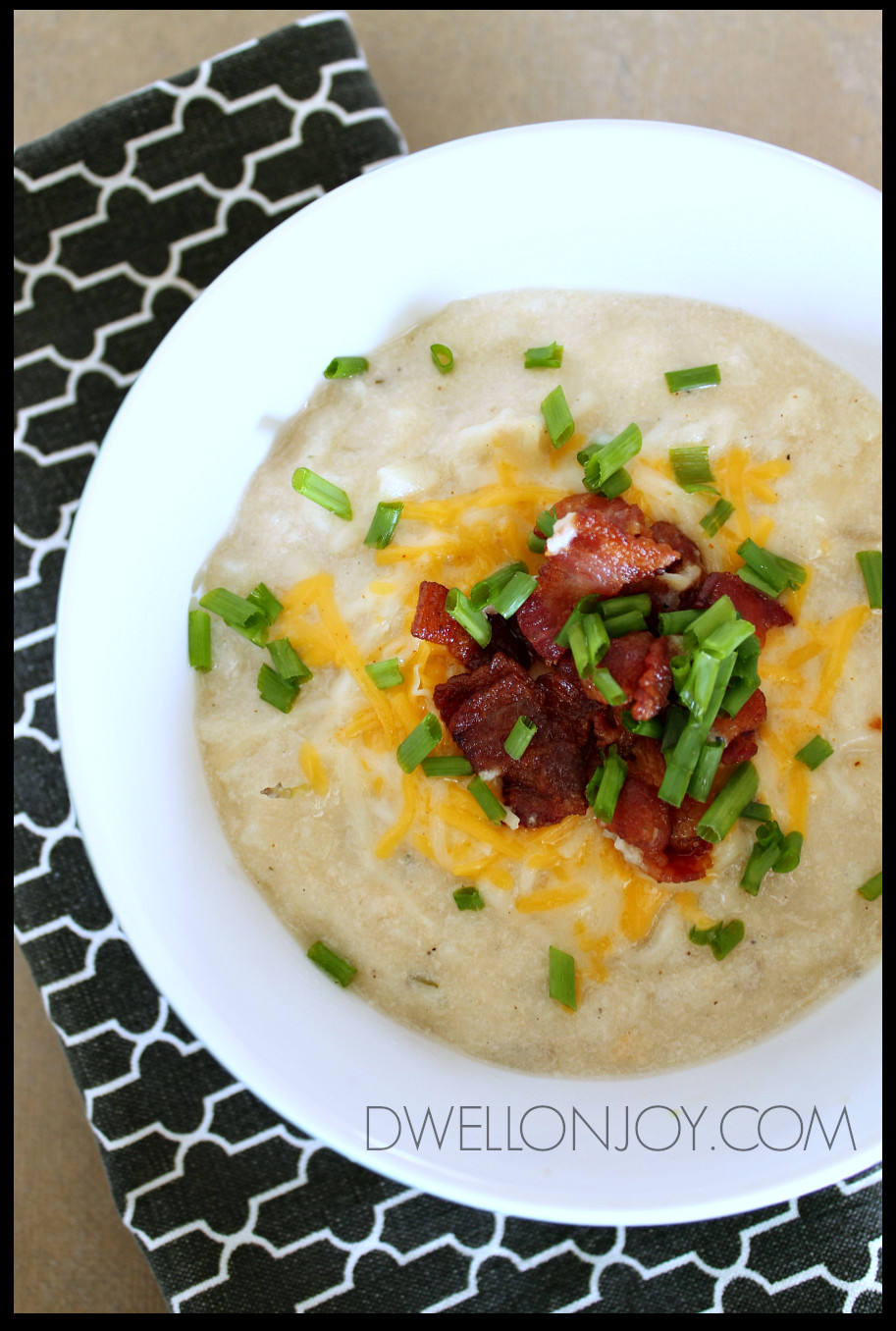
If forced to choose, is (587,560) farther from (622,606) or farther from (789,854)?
(789,854)

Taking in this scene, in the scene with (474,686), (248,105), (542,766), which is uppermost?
(248,105)

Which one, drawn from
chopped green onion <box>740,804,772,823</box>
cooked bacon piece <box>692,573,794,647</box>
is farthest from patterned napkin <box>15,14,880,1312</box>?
cooked bacon piece <box>692,573,794,647</box>

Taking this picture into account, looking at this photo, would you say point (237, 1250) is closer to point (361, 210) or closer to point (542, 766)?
point (542, 766)

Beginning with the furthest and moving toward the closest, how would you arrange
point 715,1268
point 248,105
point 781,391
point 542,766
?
point 248,105, point 715,1268, point 781,391, point 542,766

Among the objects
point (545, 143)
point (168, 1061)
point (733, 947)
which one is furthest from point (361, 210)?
point (168, 1061)

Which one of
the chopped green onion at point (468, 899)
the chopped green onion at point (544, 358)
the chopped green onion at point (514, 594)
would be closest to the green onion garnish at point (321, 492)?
the chopped green onion at point (514, 594)

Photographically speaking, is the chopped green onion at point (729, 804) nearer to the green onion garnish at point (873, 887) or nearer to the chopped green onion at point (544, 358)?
the green onion garnish at point (873, 887)
